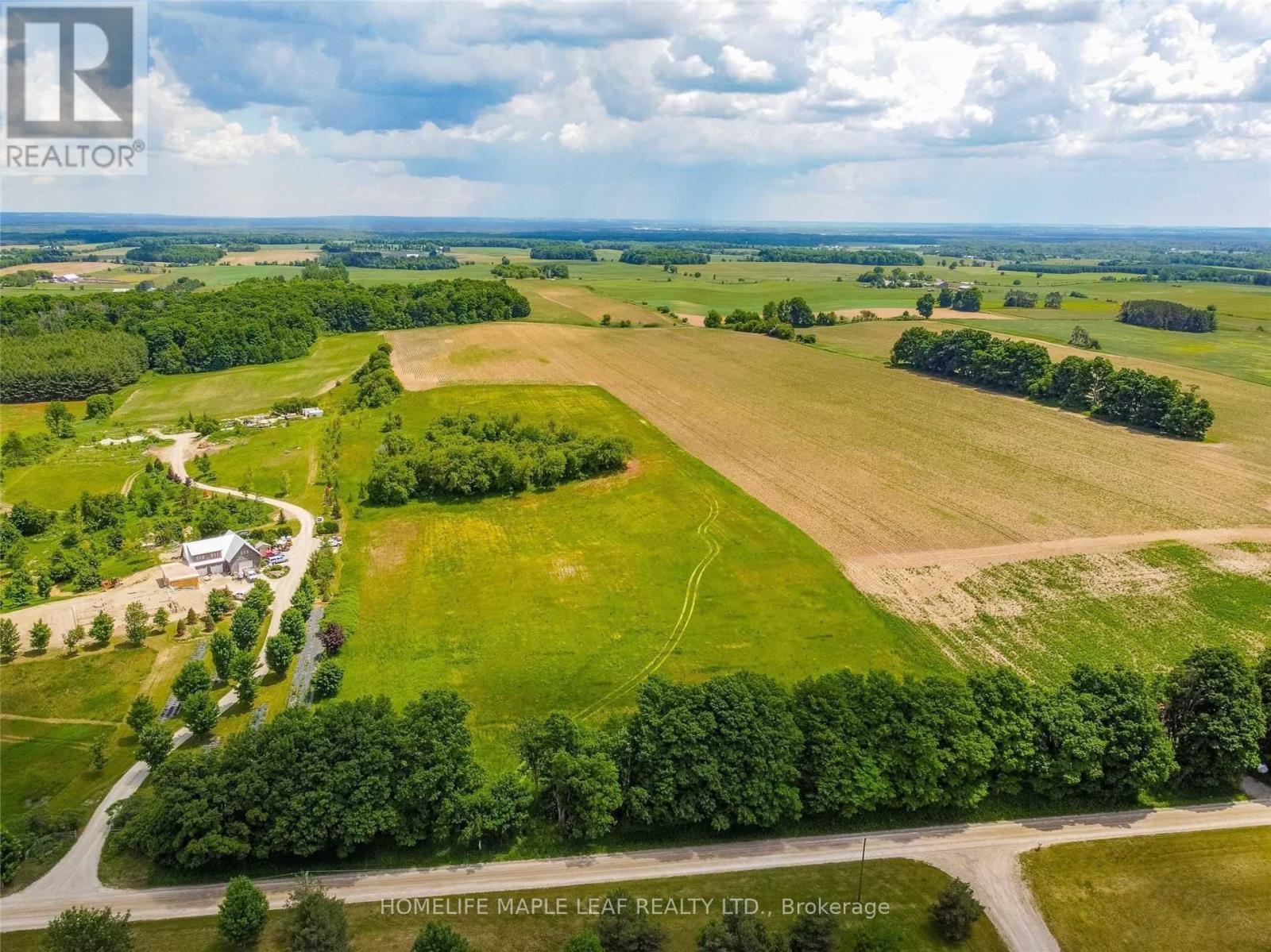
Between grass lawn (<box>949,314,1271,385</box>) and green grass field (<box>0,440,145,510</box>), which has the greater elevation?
grass lawn (<box>949,314,1271,385</box>)

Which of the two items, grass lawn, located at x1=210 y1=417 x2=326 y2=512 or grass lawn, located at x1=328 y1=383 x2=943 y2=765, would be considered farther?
grass lawn, located at x1=210 y1=417 x2=326 y2=512

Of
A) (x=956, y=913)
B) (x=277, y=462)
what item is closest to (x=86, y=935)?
(x=956, y=913)

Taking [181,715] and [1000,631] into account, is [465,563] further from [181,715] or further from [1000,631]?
[1000,631]

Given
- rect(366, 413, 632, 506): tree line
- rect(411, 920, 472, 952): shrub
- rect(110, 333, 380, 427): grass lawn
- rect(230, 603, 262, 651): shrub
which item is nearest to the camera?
rect(411, 920, 472, 952): shrub

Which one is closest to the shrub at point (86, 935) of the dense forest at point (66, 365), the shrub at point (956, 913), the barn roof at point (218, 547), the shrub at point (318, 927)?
the shrub at point (318, 927)

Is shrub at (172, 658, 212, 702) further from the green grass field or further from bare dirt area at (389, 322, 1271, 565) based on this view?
bare dirt area at (389, 322, 1271, 565)

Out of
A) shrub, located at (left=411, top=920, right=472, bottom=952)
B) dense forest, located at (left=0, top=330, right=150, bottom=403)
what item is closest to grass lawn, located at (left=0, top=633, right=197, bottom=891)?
shrub, located at (left=411, top=920, right=472, bottom=952)

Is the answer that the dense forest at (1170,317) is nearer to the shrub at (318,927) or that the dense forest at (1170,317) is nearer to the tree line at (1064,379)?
the tree line at (1064,379)
